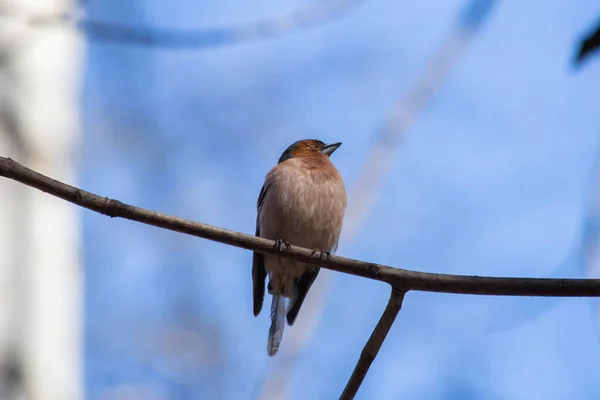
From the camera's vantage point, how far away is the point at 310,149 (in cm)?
792

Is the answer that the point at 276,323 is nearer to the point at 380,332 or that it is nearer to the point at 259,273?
the point at 259,273

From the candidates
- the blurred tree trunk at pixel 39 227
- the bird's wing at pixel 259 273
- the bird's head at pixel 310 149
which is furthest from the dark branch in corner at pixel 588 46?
the bird's head at pixel 310 149

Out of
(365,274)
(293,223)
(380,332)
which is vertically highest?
(293,223)

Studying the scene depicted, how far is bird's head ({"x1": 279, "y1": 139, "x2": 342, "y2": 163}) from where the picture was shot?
7.75m

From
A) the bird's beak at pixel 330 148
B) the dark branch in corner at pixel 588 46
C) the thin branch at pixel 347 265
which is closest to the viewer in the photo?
the dark branch in corner at pixel 588 46

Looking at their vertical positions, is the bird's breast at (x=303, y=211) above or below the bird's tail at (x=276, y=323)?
above

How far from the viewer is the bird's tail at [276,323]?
5961 millimetres

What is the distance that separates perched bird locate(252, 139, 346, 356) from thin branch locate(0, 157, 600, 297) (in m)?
2.51

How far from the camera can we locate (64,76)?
476cm

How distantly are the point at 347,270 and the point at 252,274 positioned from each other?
3205 millimetres

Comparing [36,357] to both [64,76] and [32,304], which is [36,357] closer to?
[32,304]

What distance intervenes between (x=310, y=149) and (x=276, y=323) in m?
2.15

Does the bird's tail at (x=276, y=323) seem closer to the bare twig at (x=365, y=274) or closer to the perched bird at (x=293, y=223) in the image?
the perched bird at (x=293, y=223)

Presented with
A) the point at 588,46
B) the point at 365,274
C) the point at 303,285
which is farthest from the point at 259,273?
the point at 588,46
